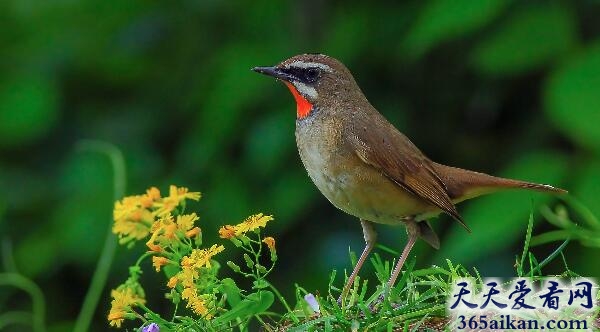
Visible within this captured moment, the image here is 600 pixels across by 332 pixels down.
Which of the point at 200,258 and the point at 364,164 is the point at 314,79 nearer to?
the point at 364,164

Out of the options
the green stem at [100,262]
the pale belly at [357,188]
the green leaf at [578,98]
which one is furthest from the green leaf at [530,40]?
the green stem at [100,262]

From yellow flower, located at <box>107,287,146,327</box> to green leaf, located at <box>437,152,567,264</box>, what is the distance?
159 cm

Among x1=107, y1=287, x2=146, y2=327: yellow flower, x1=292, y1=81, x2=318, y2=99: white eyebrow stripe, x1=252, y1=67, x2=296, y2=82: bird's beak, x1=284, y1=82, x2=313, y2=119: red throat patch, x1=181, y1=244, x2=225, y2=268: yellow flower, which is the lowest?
x1=107, y1=287, x2=146, y2=327: yellow flower

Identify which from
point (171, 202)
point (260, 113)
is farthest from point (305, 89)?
point (260, 113)

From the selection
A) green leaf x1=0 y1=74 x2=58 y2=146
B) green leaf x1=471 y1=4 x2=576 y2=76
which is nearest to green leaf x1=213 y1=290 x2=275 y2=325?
green leaf x1=471 y1=4 x2=576 y2=76

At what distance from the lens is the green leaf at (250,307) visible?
2727 mm

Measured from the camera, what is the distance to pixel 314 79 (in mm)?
3561

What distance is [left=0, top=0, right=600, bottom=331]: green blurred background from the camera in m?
4.34

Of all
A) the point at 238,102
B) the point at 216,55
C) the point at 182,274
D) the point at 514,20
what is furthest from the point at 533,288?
the point at 216,55

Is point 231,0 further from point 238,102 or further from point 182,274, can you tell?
point 182,274

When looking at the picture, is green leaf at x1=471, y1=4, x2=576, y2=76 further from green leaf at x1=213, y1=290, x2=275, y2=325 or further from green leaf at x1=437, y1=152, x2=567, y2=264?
green leaf at x1=213, y1=290, x2=275, y2=325

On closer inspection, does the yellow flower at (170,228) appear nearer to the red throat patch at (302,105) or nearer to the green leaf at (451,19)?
the red throat patch at (302,105)

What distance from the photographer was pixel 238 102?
492cm

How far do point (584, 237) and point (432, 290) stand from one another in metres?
0.47
